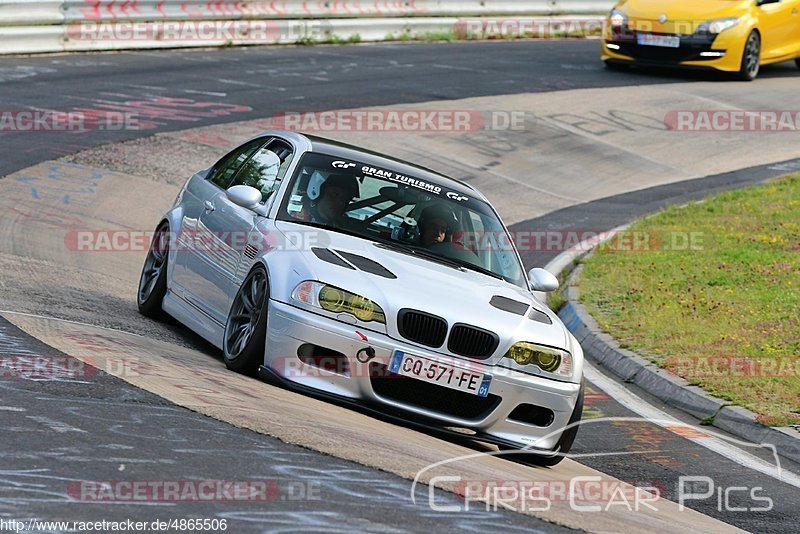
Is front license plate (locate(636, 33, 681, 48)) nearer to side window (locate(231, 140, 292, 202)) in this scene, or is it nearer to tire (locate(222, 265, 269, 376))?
side window (locate(231, 140, 292, 202))

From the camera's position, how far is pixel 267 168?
9.28m

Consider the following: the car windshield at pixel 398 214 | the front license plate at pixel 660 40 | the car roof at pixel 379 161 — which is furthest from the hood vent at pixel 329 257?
the front license plate at pixel 660 40

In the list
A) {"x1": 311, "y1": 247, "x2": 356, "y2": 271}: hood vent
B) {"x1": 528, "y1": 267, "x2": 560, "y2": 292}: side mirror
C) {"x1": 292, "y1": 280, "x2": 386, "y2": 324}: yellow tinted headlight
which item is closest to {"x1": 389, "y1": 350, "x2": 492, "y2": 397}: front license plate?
{"x1": 292, "y1": 280, "x2": 386, "y2": 324}: yellow tinted headlight

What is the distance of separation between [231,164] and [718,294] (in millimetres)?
5108

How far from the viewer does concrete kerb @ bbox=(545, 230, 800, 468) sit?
8906 millimetres

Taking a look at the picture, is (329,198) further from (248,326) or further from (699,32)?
(699,32)

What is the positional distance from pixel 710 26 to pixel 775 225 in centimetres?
858

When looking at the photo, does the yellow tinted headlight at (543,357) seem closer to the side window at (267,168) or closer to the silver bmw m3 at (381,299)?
the silver bmw m3 at (381,299)

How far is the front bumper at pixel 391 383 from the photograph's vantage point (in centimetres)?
741

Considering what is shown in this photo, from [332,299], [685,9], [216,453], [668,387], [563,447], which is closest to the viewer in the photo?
[216,453]

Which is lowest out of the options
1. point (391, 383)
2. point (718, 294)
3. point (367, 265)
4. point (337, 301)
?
point (718, 294)

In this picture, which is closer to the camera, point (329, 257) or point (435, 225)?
point (329, 257)

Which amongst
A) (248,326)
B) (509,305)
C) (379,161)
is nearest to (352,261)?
(248,326)

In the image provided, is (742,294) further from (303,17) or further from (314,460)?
(303,17)
